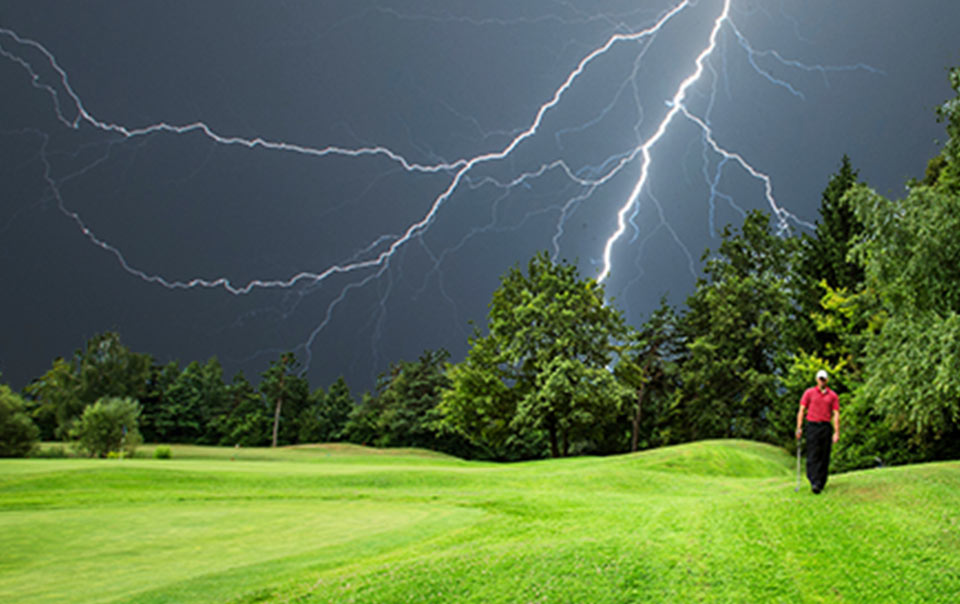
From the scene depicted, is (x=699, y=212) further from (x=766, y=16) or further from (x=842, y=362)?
(x=842, y=362)

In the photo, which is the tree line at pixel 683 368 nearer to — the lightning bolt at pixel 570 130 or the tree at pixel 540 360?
the tree at pixel 540 360

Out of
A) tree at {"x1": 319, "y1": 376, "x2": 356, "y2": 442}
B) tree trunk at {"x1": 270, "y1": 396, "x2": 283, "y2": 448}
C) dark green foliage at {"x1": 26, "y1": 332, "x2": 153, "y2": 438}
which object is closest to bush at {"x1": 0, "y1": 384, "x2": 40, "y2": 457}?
dark green foliage at {"x1": 26, "y1": 332, "x2": 153, "y2": 438}

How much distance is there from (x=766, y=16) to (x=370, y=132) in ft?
137

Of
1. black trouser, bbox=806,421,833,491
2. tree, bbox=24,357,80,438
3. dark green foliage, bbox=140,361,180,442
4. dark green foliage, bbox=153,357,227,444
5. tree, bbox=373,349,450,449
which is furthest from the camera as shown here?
dark green foliage, bbox=153,357,227,444

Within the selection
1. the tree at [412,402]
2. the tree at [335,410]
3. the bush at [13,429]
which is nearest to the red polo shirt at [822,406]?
the bush at [13,429]

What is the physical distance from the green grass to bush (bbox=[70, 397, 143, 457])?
1675cm

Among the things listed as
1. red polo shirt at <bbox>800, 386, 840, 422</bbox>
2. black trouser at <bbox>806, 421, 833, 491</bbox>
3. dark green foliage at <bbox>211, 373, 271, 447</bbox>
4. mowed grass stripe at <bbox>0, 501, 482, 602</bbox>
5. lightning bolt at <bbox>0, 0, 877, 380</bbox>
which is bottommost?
dark green foliage at <bbox>211, 373, 271, 447</bbox>

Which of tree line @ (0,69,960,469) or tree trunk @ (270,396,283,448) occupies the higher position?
tree line @ (0,69,960,469)

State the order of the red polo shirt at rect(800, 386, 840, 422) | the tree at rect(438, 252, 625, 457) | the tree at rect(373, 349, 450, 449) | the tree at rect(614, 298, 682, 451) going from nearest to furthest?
the red polo shirt at rect(800, 386, 840, 422)
the tree at rect(438, 252, 625, 457)
the tree at rect(614, 298, 682, 451)
the tree at rect(373, 349, 450, 449)

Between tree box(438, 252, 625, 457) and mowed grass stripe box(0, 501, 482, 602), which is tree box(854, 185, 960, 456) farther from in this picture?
tree box(438, 252, 625, 457)

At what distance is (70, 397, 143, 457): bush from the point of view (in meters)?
25.5

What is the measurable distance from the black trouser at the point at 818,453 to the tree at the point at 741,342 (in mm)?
25755

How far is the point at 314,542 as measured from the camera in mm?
7262

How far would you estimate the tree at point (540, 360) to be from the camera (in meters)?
28.2
